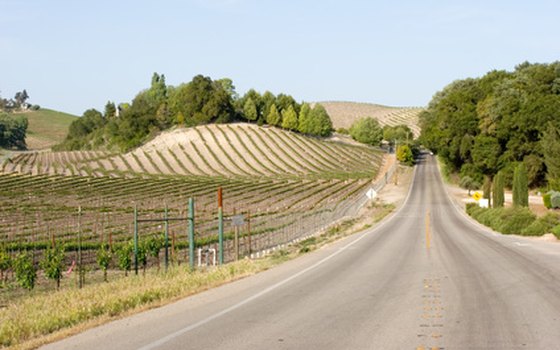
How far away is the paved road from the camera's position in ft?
33.1

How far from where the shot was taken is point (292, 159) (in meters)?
137

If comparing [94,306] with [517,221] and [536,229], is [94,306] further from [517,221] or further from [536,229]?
[517,221]

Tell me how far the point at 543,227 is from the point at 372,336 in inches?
1343

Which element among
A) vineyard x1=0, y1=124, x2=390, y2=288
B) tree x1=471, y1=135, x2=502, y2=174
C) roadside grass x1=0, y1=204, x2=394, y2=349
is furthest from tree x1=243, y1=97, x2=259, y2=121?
roadside grass x1=0, y1=204, x2=394, y2=349

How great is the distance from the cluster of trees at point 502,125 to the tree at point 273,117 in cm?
7139

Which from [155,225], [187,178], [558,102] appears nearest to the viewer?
[155,225]

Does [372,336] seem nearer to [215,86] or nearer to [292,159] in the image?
[292,159]

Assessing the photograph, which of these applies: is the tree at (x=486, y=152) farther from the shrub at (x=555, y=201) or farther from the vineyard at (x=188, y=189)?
the shrub at (x=555, y=201)

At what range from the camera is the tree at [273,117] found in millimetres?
184375

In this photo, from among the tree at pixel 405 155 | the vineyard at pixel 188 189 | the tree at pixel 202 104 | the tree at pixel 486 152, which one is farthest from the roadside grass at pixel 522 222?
the tree at pixel 202 104

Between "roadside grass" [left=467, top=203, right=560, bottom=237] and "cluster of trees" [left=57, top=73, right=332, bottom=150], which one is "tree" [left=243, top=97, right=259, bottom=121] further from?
"roadside grass" [left=467, top=203, right=560, bottom=237]

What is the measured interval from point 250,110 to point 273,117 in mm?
6286

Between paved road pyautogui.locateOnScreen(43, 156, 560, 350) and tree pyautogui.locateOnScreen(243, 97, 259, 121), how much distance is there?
162m

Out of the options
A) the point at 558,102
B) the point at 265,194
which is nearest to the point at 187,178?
the point at 265,194
